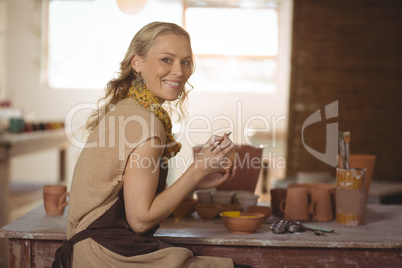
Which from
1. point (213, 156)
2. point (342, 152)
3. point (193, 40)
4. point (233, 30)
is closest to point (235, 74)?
point (233, 30)

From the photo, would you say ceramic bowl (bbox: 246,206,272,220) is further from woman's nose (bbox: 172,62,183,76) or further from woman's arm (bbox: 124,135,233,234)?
woman's nose (bbox: 172,62,183,76)

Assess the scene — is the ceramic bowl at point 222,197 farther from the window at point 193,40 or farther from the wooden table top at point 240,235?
the window at point 193,40

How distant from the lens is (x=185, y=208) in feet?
6.81

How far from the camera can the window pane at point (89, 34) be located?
7.54 meters

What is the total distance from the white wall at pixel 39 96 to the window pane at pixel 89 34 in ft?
0.65

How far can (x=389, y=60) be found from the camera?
4680mm

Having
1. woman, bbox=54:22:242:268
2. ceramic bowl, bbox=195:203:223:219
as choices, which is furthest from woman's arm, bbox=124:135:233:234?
ceramic bowl, bbox=195:203:223:219

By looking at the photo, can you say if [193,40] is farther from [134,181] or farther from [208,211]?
[134,181]

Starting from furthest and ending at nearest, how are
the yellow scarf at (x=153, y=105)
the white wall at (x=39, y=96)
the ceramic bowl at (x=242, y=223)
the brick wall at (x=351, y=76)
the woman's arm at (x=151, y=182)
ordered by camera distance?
the white wall at (x=39, y=96) → the brick wall at (x=351, y=76) → the ceramic bowl at (x=242, y=223) → the yellow scarf at (x=153, y=105) → the woman's arm at (x=151, y=182)

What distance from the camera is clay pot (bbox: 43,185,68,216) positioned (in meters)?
2.04

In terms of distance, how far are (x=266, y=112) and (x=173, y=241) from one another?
19.7 feet

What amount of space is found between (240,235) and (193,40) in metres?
6.15

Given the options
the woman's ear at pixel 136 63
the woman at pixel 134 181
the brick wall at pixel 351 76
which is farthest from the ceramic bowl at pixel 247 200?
the brick wall at pixel 351 76

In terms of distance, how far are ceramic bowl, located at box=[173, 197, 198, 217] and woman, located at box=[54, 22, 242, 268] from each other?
39 cm
